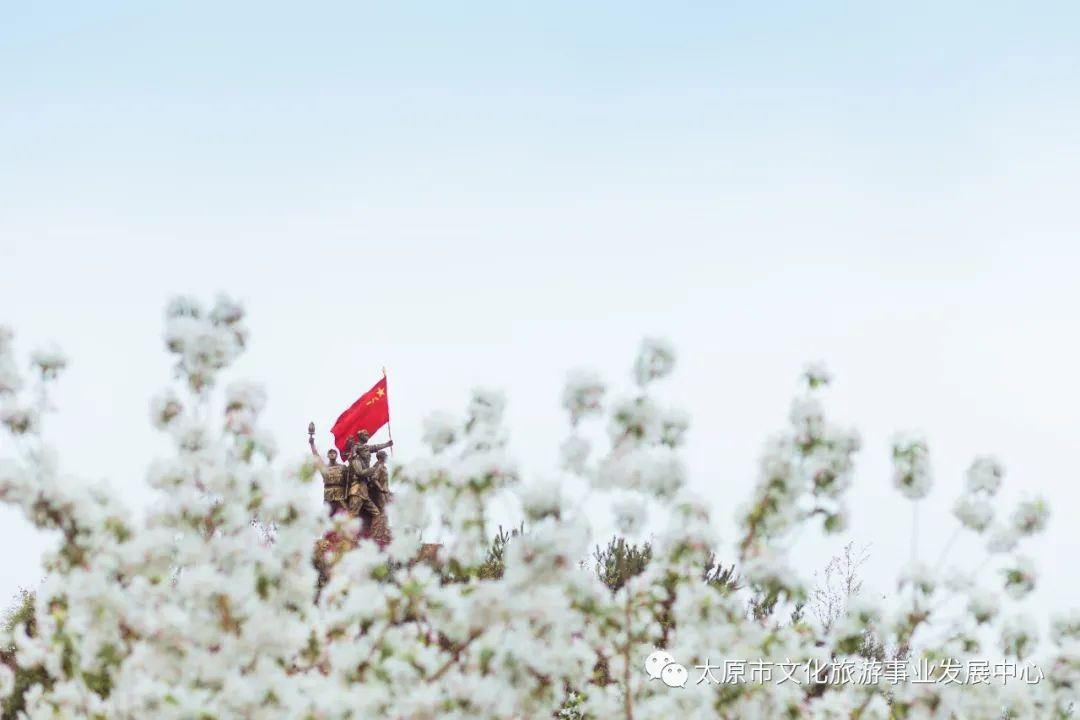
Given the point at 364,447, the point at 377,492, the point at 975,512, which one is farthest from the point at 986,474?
the point at 377,492

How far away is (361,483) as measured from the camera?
2320 centimetres

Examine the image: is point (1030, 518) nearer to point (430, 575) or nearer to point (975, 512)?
point (975, 512)

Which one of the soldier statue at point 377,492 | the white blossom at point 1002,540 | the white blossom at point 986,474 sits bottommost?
the soldier statue at point 377,492

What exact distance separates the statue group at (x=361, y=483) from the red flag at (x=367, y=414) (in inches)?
27.3

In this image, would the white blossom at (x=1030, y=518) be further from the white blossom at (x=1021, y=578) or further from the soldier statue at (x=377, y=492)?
the soldier statue at (x=377, y=492)

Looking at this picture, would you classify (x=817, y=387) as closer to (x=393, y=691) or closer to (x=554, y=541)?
(x=554, y=541)

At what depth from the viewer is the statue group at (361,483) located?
76.0ft

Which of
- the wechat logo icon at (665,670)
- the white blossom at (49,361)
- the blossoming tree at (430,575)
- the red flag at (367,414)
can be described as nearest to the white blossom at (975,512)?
the blossoming tree at (430,575)

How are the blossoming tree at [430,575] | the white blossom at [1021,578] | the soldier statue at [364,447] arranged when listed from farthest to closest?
the soldier statue at [364,447], the white blossom at [1021,578], the blossoming tree at [430,575]

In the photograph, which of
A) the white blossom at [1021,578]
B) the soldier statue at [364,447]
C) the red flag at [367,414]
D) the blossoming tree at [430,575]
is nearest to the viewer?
the blossoming tree at [430,575]

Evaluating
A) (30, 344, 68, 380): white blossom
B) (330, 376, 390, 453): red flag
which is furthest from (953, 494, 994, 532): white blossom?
(330, 376, 390, 453): red flag

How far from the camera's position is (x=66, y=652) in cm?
713

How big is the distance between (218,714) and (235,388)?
65.4 inches

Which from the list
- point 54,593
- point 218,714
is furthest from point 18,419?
point 218,714
